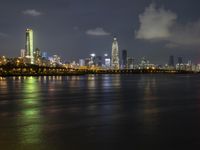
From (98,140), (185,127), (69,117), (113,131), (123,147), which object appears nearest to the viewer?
(123,147)

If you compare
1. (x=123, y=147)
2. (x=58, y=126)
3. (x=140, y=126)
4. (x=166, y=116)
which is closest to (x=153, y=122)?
(x=140, y=126)

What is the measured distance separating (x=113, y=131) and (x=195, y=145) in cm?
450

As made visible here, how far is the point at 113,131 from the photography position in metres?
18.4

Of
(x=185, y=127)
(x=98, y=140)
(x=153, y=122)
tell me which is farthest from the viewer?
(x=153, y=122)

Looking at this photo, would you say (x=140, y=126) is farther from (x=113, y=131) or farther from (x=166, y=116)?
(x=166, y=116)

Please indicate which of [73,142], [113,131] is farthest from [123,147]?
[113,131]

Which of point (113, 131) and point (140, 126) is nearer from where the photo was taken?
point (113, 131)

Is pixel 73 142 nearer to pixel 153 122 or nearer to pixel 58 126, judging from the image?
pixel 58 126

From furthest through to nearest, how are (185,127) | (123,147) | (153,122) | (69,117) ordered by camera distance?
(69,117)
(153,122)
(185,127)
(123,147)

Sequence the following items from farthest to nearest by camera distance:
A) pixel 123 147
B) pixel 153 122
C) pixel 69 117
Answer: pixel 69 117, pixel 153 122, pixel 123 147

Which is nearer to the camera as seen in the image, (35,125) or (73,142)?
(73,142)

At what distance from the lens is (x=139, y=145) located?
15227 millimetres

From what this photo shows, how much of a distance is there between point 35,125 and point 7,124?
1615mm

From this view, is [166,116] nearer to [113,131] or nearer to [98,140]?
[113,131]
